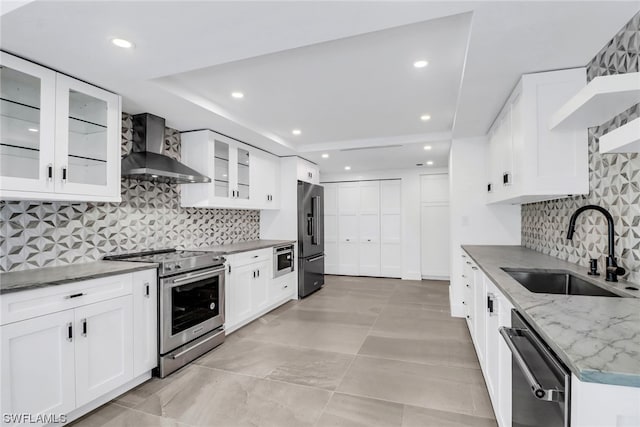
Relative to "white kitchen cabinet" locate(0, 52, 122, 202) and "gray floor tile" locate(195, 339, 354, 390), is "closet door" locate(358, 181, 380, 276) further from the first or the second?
"white kitchen cabinet" locate(0, 52, 122, 202)

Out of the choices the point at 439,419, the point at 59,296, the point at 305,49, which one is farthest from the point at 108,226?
the point at 439,419

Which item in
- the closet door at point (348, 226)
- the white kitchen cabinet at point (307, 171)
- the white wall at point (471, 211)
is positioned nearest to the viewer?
the white wall at point (471, 211)

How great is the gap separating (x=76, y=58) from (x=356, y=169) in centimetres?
503

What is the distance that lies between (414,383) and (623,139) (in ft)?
6.88

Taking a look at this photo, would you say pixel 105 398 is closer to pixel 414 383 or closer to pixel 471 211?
pixel 414 383

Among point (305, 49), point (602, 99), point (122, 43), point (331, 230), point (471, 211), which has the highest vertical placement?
point (305, 49)

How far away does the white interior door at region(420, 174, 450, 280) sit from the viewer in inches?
247

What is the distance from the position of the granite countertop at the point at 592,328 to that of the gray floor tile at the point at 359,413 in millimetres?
1109

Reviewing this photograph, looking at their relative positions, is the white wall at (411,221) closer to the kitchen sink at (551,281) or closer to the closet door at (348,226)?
the closet door at (348,226)

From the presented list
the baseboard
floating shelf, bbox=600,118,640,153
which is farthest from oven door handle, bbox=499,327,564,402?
the baseboard

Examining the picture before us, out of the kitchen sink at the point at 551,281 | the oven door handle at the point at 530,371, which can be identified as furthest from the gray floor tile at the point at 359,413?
the kitchen sink at the point at 551,281

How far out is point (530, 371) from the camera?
1.06 meters

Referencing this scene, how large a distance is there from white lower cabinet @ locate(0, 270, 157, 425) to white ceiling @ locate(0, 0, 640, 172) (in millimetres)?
1460

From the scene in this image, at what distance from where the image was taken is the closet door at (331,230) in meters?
7.02
